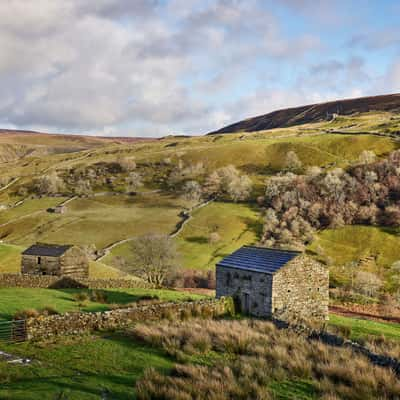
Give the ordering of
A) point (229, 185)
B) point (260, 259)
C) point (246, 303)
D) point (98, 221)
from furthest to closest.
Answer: point (229, 185)
point (98, 221)
point (260, 259)
point (246, 303)

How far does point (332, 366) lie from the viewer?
15141 mm

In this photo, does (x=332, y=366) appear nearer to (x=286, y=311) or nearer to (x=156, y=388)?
(x=156, y=388)

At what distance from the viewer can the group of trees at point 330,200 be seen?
88.4 meters

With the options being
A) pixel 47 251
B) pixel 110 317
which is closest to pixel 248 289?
pixel 110 317

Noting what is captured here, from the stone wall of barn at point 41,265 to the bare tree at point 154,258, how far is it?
60.0 ft

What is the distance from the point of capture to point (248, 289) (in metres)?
27.9

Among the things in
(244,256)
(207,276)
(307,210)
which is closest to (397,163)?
(307,210)

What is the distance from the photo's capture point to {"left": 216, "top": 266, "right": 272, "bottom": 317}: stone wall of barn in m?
26.8

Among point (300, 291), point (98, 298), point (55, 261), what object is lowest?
point (98, 298)

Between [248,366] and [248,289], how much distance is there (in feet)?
43.1

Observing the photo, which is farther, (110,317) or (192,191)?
(192,191)

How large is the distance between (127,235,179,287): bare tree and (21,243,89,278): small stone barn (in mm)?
15918

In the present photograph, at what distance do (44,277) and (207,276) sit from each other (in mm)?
31338

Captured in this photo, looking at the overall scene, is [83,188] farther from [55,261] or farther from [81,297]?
[81,297]
